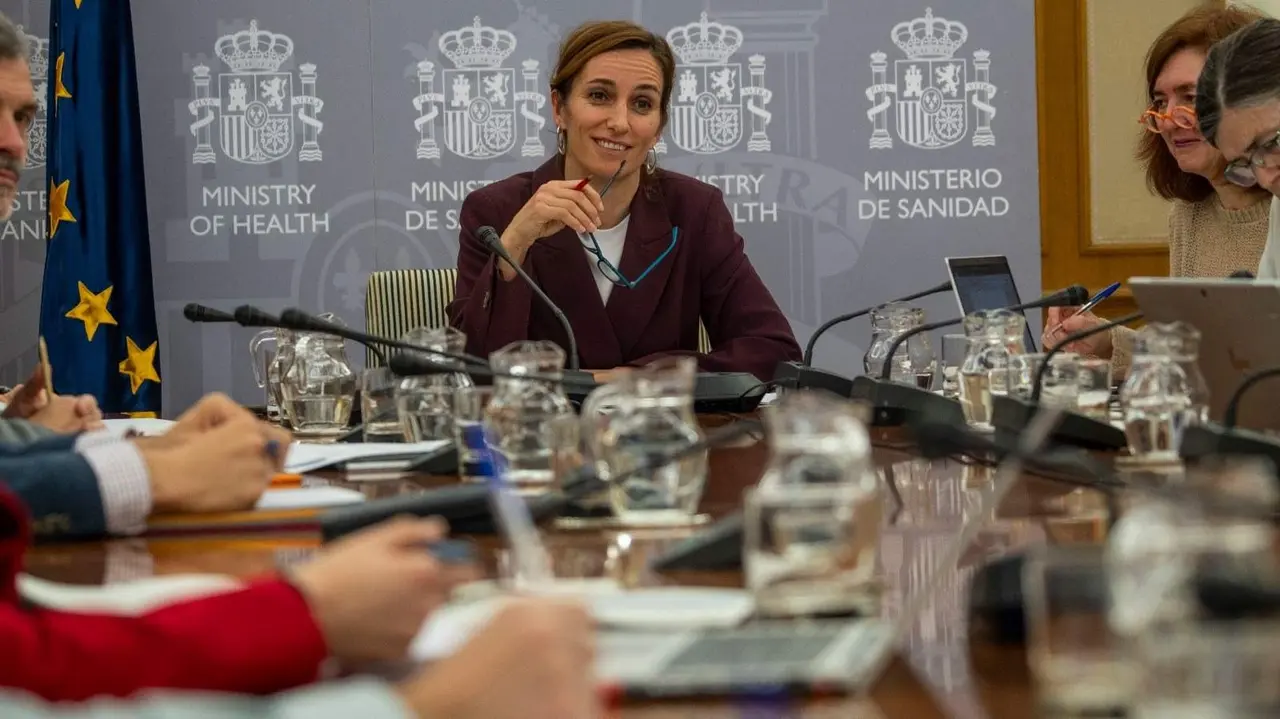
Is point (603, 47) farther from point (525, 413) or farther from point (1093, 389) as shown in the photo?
point (525, 413)

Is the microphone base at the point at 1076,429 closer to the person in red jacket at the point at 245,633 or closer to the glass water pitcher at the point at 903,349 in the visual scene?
the glass water pitcher at the point at 903,349

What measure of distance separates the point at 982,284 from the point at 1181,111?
3.22ft

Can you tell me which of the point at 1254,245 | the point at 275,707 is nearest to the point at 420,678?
the point at 275,707

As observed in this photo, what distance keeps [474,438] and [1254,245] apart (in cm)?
254

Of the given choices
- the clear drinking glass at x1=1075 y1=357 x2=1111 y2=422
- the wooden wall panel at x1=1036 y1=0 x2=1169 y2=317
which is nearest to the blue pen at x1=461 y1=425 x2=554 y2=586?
the clear drinking glass at x1=1075 y1=357 x2=1111 y2=422

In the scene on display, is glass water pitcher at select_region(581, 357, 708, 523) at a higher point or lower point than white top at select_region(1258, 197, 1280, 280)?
lower

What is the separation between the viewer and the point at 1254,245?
12.7 ft

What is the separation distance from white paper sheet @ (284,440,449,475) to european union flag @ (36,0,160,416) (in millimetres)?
2871

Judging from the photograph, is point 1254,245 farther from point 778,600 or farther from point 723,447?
point 778,600

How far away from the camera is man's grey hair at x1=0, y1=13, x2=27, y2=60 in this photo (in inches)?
93.3

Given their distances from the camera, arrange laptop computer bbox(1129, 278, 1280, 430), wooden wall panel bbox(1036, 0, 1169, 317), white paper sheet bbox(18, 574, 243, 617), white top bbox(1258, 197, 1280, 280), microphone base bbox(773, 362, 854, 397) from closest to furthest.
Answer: white paper sheet bbox(18, 574, 243, 617) → laptop computer bbox(1129, 278, 1280, 430) → microphone base bbox(773, 362, 854, 397) → white top bbox(1258, 197, 1280, 280) → wooden wall panel bbox(1036, 0, 1169, 317)

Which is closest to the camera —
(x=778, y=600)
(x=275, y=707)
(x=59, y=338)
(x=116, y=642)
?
(x=275, y=707)

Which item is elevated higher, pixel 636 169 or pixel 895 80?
pixel 895 80

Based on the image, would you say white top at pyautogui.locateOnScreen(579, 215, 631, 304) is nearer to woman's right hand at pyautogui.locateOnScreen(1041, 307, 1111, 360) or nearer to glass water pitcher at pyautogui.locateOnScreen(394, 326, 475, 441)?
woman's right hand at pyautogui.locateOnScreen(1041, 307, 1111, 360)
